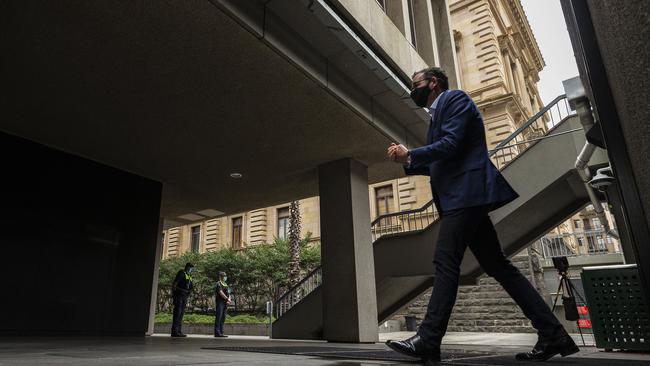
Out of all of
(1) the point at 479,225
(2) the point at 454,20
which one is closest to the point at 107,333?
(1) the point at 479,225

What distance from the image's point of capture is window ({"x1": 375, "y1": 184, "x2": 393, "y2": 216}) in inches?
1041

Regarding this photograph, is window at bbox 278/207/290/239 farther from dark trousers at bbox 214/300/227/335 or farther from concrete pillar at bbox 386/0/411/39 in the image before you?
concrete pillar at bbox 386/0/411/39

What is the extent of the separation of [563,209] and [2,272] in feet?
37.8

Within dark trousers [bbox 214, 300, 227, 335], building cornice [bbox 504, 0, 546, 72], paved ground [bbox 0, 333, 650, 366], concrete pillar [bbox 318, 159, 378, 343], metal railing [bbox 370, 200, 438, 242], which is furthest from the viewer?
building cornice [bbox 504, 0, 546, 72]

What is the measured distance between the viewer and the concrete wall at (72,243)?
7945 millimetres

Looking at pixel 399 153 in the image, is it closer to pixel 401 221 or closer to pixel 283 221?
pixel 401 221

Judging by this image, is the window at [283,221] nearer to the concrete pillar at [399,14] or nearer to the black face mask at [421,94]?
the concrete pillar at [399,14]

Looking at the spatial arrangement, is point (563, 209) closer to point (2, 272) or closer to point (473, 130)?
point (473, 130)

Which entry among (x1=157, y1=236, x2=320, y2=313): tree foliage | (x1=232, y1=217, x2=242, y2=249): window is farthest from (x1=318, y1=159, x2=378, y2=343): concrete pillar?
(x1=232, y1=217, x2=242, y2=249): window

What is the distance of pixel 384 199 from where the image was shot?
87.8 ft

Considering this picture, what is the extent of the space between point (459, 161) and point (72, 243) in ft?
28.4

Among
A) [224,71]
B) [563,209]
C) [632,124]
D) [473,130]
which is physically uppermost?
[224,71]

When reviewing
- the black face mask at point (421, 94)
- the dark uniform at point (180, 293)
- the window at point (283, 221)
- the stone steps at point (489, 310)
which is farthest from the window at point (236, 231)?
the black face mask at point (421, 94)

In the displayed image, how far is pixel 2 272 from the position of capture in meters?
7.72
